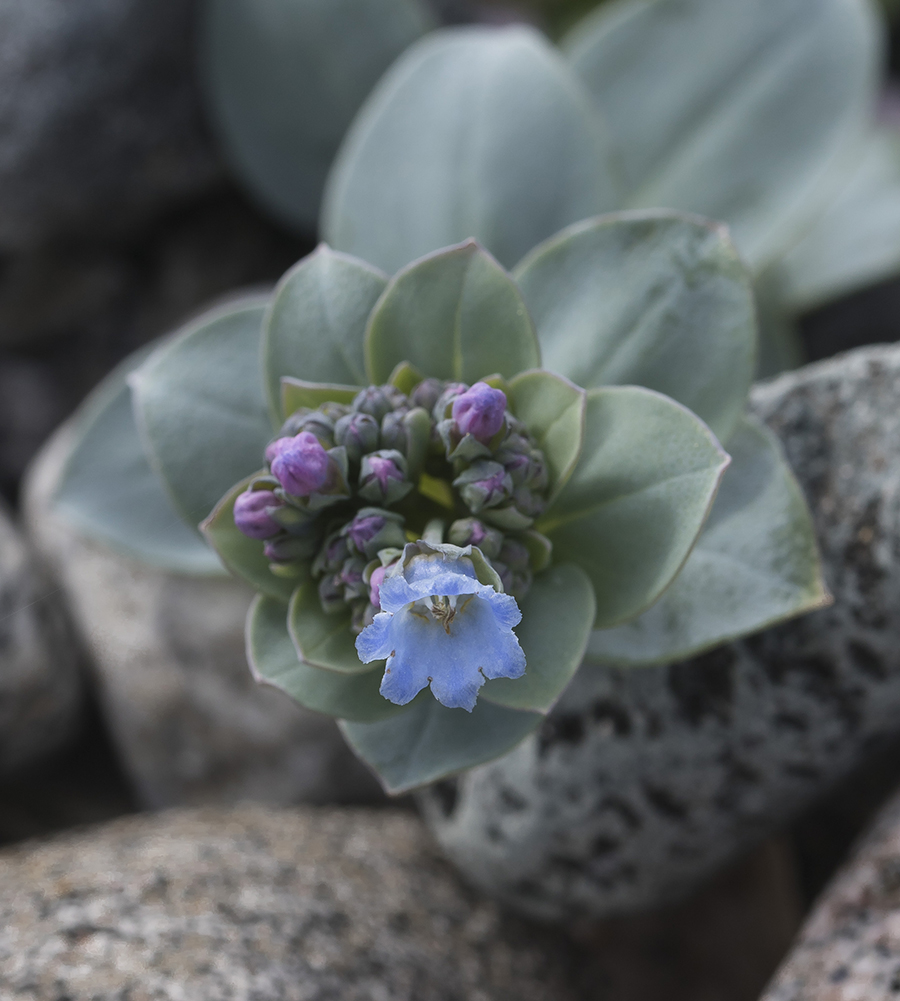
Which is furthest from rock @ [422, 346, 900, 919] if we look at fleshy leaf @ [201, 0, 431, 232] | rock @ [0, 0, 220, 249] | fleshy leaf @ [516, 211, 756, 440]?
rock @ [0, 0, 220, 249]

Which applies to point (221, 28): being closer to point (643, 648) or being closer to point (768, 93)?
point (768, 93)

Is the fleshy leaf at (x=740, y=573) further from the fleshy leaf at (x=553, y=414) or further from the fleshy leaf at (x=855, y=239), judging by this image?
the fleshy leaf at (x=855, y=239)

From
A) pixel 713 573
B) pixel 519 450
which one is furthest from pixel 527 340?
pixel 713 573

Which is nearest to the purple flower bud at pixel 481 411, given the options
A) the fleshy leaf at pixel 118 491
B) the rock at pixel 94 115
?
the fleshy leaf at pixel 118 491

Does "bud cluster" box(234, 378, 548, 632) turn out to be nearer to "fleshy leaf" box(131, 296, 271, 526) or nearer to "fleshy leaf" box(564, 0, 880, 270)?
"fleshy leaf" box(131, 296, 271, 526)

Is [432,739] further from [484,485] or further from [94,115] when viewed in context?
[94,115]
